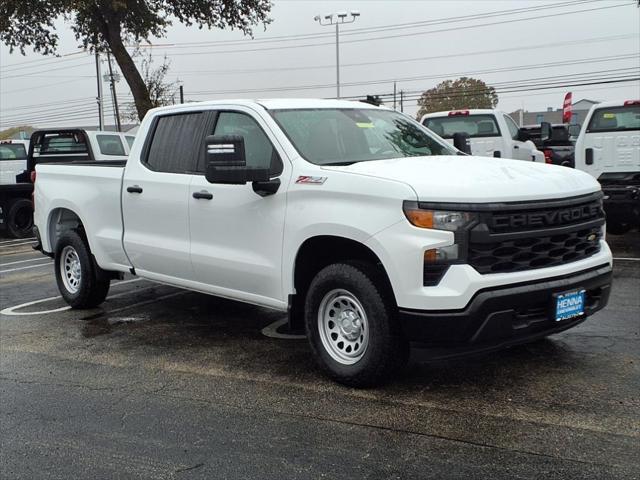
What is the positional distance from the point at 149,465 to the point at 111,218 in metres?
3.47

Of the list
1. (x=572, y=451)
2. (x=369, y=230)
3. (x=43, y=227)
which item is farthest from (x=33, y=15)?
(x=572, y=451)

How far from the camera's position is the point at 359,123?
539 centimetres

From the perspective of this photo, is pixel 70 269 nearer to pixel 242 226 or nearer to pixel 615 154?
pixel 242 226

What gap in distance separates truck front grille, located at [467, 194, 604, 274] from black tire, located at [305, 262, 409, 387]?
649 mm

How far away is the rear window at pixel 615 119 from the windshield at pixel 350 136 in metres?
5.90

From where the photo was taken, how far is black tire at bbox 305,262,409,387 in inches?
165

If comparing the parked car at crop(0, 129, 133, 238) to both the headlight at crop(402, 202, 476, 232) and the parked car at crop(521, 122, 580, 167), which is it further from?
the headlight at crop(402, 202, 476, 232)

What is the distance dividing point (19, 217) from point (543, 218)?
45.1 feet

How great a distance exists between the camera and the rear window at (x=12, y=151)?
18.3 m

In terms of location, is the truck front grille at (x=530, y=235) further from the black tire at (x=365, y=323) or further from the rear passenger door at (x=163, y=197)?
the rear passenger door at (x=163, y=197)

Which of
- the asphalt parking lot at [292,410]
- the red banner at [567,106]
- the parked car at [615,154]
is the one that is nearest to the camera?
the asphalt parking lot at [292,410]

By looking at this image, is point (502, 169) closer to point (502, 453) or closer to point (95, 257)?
point (502, 453)

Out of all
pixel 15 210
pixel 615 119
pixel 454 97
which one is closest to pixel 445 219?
pixel 615 119

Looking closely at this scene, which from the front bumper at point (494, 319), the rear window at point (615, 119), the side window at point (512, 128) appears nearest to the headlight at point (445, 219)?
the front bumper at point (494, 319)
